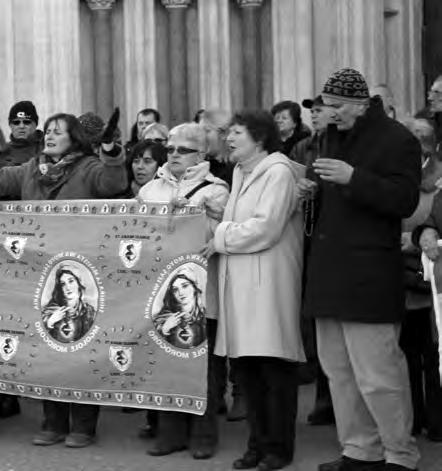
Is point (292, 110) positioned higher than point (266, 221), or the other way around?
point (292, 110)

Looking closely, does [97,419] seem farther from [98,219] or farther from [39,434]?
[98,219]

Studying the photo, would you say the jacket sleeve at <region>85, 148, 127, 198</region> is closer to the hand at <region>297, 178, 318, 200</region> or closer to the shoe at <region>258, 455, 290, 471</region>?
the hand at <region>297, 178, 318, 200</region>

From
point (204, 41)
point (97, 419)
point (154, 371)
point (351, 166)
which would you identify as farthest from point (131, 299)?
point (204, 41)

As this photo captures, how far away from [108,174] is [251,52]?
5862mm

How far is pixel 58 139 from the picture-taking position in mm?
8086

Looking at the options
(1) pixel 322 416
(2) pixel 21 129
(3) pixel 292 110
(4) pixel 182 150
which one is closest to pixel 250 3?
(3) pixel 292 110

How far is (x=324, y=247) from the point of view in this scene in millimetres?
6934

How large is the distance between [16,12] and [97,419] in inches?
242

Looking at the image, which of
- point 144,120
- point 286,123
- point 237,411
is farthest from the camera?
point 144,120

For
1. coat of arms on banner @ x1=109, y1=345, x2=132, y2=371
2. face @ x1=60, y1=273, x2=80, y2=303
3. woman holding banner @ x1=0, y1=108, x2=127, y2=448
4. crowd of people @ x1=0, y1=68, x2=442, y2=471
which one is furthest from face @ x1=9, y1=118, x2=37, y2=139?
coat of arms on banner @ x1=109, y1=345, x2=132, y2=371

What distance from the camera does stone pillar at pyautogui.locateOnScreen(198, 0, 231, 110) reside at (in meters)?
13.4

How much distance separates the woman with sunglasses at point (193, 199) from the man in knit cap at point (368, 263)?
0.87m

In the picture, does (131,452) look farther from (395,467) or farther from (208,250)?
(395,467)

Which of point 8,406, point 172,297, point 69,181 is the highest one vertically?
point 69,181
